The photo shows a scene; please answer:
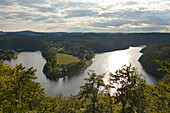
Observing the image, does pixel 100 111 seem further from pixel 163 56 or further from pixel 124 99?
pixel 163 56

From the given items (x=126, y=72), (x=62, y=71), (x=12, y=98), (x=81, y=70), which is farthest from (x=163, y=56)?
(x=12, y=98)

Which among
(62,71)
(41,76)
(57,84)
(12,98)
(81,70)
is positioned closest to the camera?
(12,98)

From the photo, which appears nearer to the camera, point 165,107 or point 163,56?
point 165,107

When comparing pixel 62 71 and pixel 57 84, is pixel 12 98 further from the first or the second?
pixel 62 71

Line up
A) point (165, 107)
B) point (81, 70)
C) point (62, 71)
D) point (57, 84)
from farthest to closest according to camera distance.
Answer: point (81, 70) < point (62, 71) < point (57, 84) < point (165, 107)

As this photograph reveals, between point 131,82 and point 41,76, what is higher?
point 131,82

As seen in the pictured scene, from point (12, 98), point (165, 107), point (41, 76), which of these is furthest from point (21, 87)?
point (41, 76)

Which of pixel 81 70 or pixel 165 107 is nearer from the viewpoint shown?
pixel 165 107

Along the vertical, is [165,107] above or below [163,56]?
above

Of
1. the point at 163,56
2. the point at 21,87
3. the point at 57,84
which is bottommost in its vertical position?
the point at 57,84
